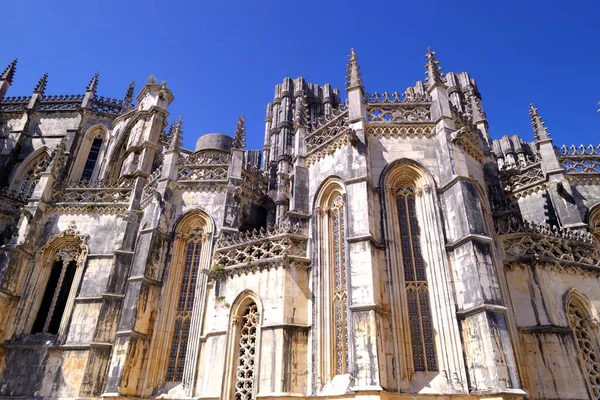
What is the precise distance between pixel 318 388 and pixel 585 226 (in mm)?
13113

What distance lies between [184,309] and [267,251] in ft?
15.0

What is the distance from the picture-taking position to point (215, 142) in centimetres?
2530

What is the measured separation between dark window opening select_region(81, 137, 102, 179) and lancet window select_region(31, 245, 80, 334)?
8.24 m

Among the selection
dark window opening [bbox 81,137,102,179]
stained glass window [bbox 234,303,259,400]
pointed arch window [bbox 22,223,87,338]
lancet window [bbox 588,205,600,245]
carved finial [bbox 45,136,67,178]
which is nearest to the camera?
stained glass window [bbox 234,303,259,400]

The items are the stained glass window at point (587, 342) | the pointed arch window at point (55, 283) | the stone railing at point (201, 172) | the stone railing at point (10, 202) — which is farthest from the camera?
the stone railing at point (10, 202)

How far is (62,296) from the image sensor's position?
20.0 m

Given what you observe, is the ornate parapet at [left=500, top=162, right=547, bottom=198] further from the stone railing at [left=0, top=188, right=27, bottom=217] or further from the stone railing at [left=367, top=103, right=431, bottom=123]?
the stone railing at [left=0, top=188, right=27, bottom=217]

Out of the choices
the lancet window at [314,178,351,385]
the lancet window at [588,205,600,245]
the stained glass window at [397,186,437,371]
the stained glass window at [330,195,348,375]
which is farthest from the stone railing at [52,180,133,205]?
the lancet window at [588,205,600,245]

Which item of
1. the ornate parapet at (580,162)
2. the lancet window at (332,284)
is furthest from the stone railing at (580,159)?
the lancet window at (332,284)

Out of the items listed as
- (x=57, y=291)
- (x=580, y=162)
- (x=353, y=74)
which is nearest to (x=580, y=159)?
(x=580, y=162)

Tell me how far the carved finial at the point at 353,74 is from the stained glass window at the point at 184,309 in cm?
908

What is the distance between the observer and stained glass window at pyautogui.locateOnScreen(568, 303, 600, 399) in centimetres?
1375

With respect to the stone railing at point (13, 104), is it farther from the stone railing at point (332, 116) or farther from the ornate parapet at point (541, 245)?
the ornate parapet at point (541, 245)

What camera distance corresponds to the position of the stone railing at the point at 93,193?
21.9m
